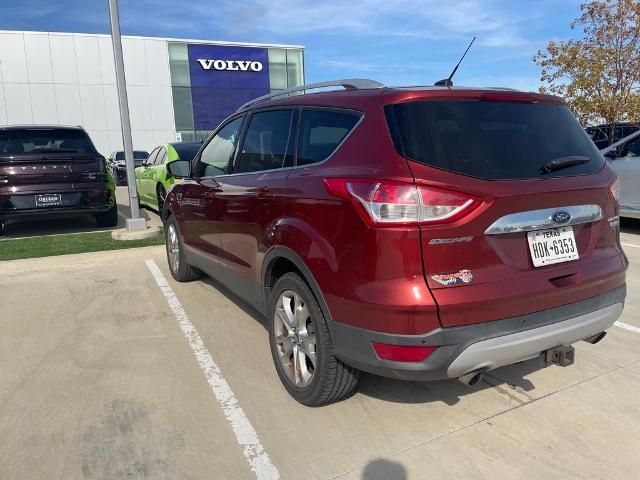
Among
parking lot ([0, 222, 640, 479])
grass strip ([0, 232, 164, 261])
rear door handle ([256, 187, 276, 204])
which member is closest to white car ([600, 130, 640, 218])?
parking lot ([0, 222, 640, 479])

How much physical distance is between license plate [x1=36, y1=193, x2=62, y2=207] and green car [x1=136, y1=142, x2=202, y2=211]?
165 cm

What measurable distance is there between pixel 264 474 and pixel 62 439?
3.83ft

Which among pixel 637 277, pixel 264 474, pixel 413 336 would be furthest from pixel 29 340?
pixel 637 277

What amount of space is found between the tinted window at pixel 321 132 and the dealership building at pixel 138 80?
3024 centimetres

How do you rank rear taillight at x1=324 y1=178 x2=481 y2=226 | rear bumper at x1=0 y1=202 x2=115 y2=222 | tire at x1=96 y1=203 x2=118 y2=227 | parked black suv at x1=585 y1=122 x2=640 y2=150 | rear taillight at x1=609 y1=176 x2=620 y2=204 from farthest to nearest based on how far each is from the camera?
parked black suv at x1=585 y1=122 x2=640 y2=150
tire at x1=96 y1=203 x2=118 y2=227
rear bumper at x1=0 y1=202 x2=115 y2=222
rear taillight at x1=609 y1=176 x2=620 y2=204
rear taillight at x1=324 y1=178 x2=481 y2=226

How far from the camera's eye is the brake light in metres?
2.28

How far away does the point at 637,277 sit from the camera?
217 inches

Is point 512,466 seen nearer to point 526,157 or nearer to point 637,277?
point 526,157

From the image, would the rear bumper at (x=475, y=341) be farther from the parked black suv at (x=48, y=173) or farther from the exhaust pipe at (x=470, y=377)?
the parked black suv at (x=48, y=173)

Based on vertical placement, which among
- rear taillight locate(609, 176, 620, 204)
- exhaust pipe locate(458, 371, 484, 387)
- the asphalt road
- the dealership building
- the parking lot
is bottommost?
the parking lot

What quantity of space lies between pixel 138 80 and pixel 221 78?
5274 millimetres

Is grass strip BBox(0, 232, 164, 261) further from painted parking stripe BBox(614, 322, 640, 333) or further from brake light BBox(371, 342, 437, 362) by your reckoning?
painted parking stripe BBox(614, 322, 640, 333)

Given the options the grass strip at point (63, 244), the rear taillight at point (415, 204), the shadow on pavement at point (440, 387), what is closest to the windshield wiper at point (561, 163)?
the rear taillight at point (415, 204)

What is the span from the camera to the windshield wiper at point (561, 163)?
8.30 feet
